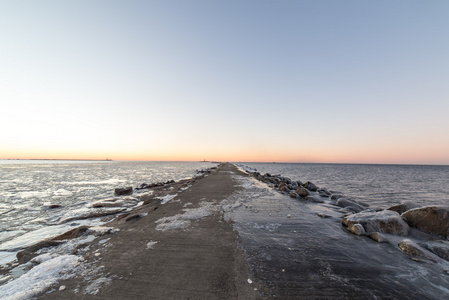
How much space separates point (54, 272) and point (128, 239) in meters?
1.67

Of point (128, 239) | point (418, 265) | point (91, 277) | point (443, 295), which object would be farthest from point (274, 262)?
point (128, 239)

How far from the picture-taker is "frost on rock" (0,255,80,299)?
2.78 meters

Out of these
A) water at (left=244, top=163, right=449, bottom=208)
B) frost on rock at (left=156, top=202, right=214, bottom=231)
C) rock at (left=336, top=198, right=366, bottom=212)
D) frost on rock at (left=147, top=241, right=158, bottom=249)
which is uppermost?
frost on rock at (left=147, top=241, right=158, bottom=249)

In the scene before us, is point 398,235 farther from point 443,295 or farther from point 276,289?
point 276,289

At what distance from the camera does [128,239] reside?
16.1ft

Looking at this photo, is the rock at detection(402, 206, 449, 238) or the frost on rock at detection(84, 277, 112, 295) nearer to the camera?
the frost on rock at detection(84, 277, 112, 295)

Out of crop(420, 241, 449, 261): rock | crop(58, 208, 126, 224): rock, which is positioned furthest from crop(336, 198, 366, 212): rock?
crop(58, 208, 126, 224): rock

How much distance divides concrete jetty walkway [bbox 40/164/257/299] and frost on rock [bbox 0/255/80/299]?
214 millimetres

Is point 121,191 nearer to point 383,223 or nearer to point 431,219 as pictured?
point 383,223

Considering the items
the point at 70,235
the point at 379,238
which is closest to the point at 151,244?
the point at 70,235

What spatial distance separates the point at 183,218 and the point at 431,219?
8467 millimetres

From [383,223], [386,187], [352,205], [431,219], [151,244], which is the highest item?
[431,219]

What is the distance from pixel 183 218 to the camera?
262 inches

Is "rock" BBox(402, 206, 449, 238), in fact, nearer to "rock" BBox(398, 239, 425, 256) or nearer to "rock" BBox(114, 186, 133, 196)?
"rock" BBox(398, 239, 425, 256)
